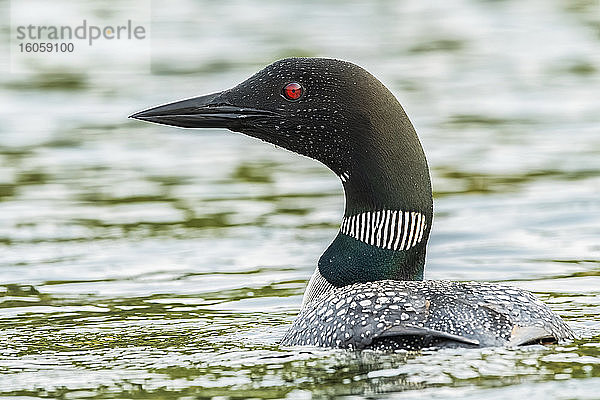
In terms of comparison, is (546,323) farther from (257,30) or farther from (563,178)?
(257,30)

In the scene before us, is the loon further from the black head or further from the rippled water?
the rippled water

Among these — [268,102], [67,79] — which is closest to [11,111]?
[67,79]

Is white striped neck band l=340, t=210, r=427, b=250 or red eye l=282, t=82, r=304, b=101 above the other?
red eye l=282, t=82, r=304, b=101

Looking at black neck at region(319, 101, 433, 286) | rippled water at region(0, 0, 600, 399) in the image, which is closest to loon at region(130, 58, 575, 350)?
black neck at region(319, 101, 433, 286)

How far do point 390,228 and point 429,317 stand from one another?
827 millimetres

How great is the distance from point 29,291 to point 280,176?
342 cm

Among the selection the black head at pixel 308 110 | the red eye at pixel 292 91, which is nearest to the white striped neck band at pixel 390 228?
the black head at pixel 308 110

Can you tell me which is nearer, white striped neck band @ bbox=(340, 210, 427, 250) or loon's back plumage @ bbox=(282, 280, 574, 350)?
loon's back plumage @ bbox=(282, 280, 574, 350)

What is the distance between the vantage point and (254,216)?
33.8 ft

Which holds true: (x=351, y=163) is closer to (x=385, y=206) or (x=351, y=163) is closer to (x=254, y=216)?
(x=385, y=206)

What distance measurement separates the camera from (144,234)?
993cm

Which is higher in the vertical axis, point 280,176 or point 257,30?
point 257,30

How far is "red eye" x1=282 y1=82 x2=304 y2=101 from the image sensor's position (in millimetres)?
6812

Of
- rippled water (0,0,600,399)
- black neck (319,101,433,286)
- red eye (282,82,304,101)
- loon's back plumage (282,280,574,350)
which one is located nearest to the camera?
loon's back plumage (282,280,574,350)
